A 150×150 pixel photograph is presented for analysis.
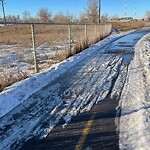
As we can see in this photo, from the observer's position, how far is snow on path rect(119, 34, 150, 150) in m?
4.24

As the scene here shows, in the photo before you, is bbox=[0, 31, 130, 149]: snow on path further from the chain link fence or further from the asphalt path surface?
the chain link fence

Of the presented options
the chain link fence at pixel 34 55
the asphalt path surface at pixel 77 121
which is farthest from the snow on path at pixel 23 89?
the chain link fence at pixel 34 55

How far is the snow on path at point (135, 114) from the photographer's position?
4.24 meters

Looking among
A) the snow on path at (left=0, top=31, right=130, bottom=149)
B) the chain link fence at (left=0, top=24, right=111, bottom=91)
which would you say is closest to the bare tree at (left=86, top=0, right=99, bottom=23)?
the chain link fence at (left=0, top=24, right=111, bottom=91)

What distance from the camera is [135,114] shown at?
5418mm

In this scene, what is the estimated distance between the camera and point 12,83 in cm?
814

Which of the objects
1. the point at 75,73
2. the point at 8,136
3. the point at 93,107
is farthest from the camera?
the point at 75,73

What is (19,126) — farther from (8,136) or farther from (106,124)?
(106,124)

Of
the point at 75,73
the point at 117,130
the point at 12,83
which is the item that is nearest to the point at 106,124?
the point at 117,130

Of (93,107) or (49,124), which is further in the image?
(93,107)

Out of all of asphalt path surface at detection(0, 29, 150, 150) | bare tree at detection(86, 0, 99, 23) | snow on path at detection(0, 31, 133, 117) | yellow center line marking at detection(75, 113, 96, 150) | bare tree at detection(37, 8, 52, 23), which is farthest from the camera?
bare tree at detection(37, 8, 52, 23)

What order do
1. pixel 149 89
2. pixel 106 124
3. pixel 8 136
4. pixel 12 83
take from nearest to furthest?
1. pixel 8 136
2. pixel 106 124
3. pixel 149 89
4. pixel 12 83

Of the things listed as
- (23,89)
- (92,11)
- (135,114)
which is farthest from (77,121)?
(92,11)

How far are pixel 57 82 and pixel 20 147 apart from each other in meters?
4.60
